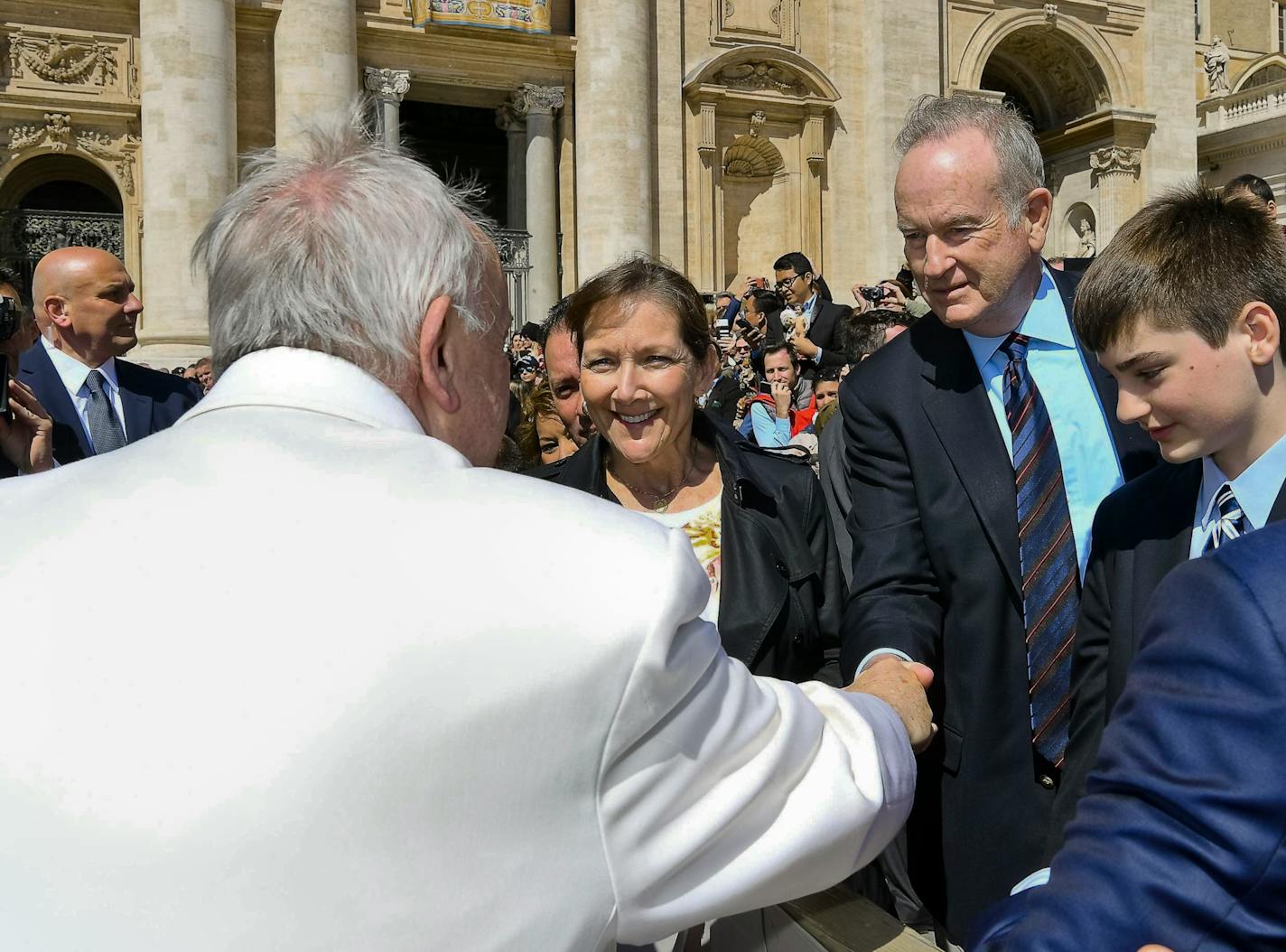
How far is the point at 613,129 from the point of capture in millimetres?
17469

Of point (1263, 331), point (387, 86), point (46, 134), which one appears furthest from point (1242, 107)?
point (1263, 331)

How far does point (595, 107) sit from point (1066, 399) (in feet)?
52.3

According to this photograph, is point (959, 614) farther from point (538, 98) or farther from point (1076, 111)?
point (1076, 111)

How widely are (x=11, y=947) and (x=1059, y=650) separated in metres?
2.11

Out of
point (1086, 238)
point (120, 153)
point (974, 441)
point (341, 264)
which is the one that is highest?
point (120, 153)

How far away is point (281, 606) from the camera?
1131 millimetres

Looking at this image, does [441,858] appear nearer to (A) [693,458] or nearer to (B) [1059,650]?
(B) [1059,650]

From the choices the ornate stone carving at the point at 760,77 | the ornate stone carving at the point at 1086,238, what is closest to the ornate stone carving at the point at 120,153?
the ornate stone carving at the point at 760,77

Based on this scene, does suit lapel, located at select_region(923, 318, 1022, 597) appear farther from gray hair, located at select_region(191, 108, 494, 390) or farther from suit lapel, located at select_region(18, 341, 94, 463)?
suit lapel, located at select_region(18, 341, 94, 463)

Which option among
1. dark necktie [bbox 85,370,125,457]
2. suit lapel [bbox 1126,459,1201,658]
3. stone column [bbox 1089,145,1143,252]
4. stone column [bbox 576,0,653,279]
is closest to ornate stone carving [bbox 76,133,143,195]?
stone column [bbox 576,0,653,279]

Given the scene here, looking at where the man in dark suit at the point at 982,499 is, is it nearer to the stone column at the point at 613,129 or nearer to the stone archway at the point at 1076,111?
the stone column at the point at 613,129

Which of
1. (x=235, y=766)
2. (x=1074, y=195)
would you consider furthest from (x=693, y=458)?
(x=1074, y=195)

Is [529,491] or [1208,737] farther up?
[529,491]

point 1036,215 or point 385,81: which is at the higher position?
point 385,81
